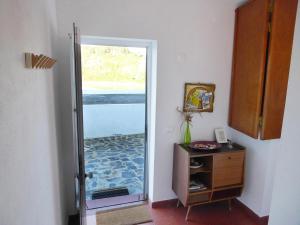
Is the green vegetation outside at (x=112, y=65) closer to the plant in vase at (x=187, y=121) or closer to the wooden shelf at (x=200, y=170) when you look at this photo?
the plant in vase at (x=187, y=121)

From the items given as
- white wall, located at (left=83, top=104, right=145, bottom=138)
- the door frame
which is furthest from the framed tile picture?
white wall, located at (left=83, top=104, right=145, bottom=138)

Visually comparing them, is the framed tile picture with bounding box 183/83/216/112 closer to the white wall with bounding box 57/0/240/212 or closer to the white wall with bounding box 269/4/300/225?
the white wall with bounding box 57/0/240/212

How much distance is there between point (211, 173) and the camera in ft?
7.94

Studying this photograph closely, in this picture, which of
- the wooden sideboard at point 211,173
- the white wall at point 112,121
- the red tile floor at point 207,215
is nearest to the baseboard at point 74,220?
the red tile floor at point 207,215

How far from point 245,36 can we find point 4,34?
7.70 feet

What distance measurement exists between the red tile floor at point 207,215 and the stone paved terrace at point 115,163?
0.51 meters

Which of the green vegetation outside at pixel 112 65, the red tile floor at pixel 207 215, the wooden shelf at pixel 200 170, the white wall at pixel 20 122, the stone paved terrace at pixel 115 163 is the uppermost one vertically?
the green vegetation outside at pixel 112 65

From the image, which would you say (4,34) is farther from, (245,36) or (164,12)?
(245,36)

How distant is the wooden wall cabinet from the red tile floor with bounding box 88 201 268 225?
104cm

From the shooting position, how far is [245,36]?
236cm

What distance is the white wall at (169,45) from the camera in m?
2.13

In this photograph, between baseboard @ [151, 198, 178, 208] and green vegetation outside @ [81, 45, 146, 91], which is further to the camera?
baseboard @ [151, 198, 178, 208]

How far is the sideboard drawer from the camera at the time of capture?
7.88ft

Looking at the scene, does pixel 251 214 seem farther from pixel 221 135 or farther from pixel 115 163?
pixel 115 163
